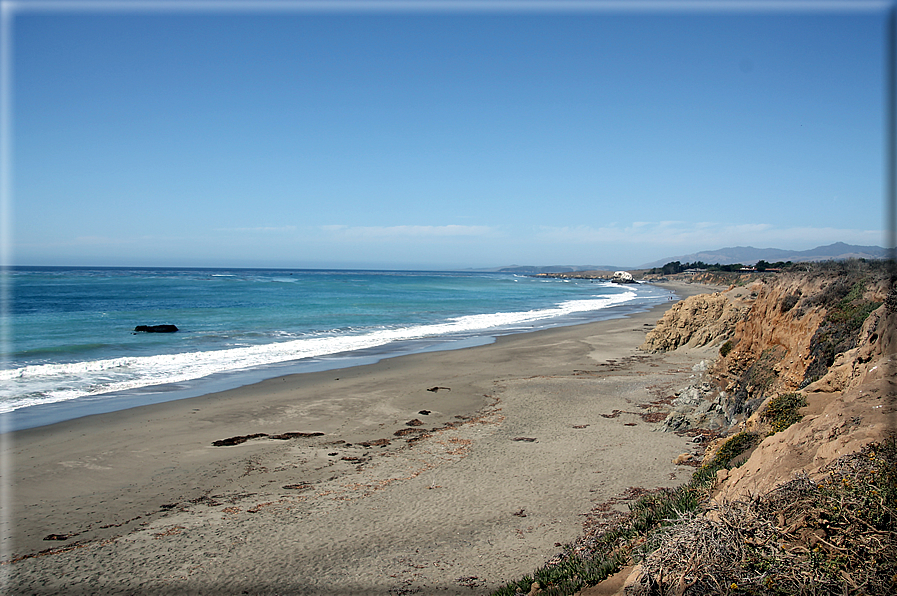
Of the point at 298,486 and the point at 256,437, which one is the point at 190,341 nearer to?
the point at 256,437

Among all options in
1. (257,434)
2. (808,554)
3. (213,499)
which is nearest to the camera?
(808,554)

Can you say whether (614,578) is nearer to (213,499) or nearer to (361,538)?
(361,538)

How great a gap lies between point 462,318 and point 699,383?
26128mm

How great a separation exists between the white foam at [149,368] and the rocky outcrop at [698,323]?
1251 centimetres

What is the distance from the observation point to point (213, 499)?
26.7 feet

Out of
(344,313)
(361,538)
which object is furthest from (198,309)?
(361,538)

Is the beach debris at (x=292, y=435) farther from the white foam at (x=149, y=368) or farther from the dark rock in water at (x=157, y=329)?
the dark rock in water at (x=157, y=329)

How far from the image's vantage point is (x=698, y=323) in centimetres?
2223

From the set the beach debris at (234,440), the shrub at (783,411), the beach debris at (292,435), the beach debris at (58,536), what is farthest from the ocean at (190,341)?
the shrub at (783,411)

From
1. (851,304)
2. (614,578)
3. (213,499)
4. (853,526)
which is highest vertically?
(851,304)

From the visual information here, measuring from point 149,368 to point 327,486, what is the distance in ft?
46.2

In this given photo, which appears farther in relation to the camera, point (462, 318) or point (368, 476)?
point (462, 318)

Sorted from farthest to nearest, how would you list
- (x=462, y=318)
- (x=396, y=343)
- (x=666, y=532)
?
(x=462, y=318)
(x=396, y=343)
(x=666, y=532)

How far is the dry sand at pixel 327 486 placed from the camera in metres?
6.07
